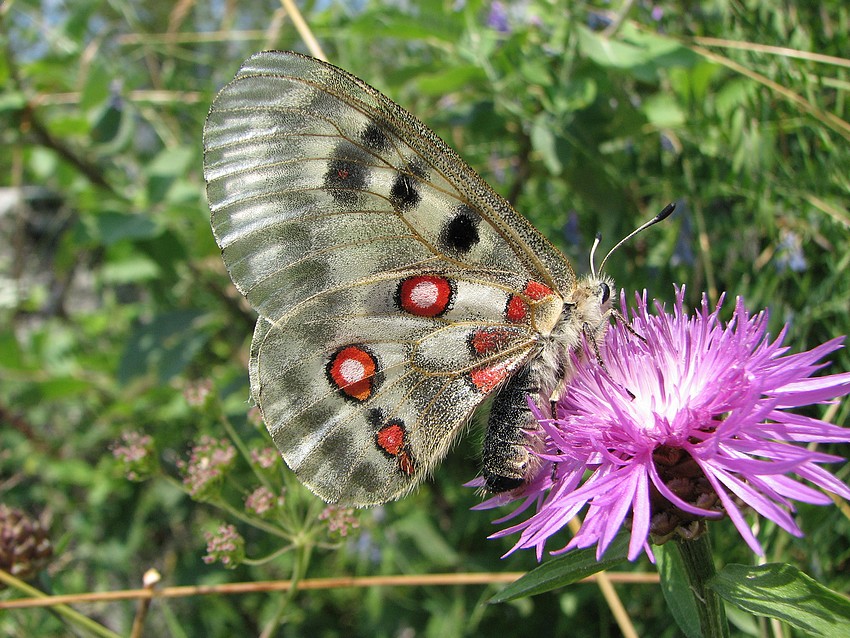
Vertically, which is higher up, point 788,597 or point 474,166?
point 788,597

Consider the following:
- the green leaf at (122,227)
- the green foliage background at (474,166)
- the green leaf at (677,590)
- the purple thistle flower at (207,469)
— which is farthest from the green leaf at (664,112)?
the green leaf at (122,227)

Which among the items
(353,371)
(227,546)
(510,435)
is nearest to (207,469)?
(227,546)

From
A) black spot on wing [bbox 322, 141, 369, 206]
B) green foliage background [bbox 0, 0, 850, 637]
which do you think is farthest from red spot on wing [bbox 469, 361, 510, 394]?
black spot on wing [bbox 322, 141, 369, 206]

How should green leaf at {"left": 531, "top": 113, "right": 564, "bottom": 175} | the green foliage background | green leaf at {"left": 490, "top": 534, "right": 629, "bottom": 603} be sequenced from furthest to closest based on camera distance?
green leaf at {"left": 531, "top": 113, "right": 564, "bottom": 175} → the green foliage background → green leaf at {"left": 490, "top": 534, "right": 629, "bottom": 603}

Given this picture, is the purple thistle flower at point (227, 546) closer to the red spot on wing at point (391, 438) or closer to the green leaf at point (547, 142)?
the red spot on wing at point (391, 438)

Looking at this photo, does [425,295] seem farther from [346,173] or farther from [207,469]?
[207,469]

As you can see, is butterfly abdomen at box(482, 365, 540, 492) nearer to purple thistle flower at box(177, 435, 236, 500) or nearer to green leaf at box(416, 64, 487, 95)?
purple thistle flower at box(177, 435, 236, 500)
